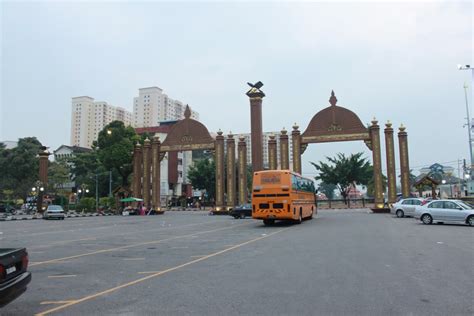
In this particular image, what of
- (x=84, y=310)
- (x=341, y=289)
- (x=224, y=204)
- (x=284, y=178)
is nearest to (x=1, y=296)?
(x=84, y=310)

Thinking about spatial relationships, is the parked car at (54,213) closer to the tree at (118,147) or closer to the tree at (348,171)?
the tree at (118,147)

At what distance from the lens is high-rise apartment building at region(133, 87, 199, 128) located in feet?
405

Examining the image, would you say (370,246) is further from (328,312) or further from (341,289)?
(328,312)

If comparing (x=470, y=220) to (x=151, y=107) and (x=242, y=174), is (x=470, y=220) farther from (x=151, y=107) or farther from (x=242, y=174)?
(x=151, y=107)

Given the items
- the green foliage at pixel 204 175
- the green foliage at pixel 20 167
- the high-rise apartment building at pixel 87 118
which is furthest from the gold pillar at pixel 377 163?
the high-rise apartment building at pixel 87 118

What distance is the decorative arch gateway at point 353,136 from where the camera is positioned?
1577 inches

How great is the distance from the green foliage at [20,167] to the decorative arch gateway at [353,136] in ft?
157

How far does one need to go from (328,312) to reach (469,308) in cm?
206

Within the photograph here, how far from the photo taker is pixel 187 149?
1859 inches

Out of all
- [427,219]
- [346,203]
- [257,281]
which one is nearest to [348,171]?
[346,203]

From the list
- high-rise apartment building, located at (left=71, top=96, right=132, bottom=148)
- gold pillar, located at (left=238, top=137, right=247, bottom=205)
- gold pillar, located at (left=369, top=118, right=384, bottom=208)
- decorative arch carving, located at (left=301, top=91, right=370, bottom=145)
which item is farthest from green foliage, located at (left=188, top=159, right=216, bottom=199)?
high-rise apartment building, located at (left=71, top=96, right=132, bottom=148)

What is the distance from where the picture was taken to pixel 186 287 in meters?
7.54

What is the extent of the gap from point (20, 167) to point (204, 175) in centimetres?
3068

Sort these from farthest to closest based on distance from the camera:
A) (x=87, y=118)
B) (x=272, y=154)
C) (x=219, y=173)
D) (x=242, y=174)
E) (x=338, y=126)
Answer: (x=87, y=118)
(x=242, y=174)
(x=219, y=173)
(x=272, y=154)
(x=338, y=126)
